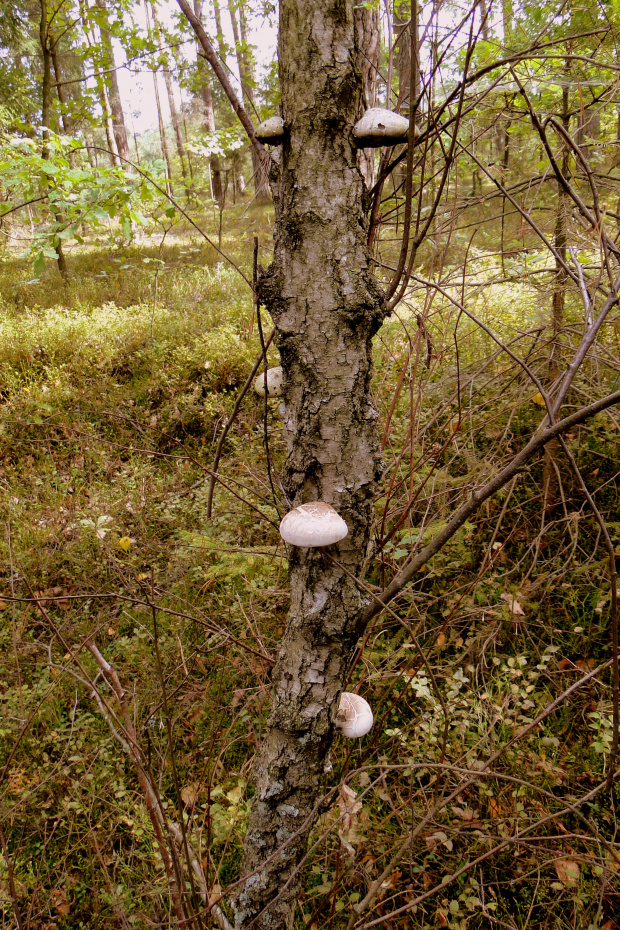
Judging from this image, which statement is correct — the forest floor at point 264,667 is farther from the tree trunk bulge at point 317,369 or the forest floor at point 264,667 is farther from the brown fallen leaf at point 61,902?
the tree trunk bulge at point 317,369

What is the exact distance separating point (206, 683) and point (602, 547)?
260 cm

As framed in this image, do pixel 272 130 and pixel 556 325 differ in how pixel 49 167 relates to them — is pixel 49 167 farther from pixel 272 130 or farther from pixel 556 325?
pixel 556 325

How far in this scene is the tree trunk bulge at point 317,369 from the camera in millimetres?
1225

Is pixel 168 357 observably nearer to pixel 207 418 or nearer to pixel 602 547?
pixel 207 418

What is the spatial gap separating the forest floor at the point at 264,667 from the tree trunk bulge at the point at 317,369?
197 mm

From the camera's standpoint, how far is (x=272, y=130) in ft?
4.08

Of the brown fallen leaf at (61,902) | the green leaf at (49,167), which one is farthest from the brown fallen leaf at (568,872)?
the green leaf at (49,167)

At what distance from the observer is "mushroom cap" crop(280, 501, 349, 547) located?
1.27 meters

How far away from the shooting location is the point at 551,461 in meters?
3.15

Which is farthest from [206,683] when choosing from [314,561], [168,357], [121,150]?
[121,150]

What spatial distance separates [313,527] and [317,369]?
1.43 feet

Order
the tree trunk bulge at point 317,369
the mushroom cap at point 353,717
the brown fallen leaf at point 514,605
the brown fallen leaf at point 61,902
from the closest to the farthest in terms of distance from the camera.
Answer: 1. the tree trunk bulge at point 317,369
2. the mushroom cap at point 353,717
3. the brown fallen leaf at point 61,902
4. the brown fallen leaf at point 514,605

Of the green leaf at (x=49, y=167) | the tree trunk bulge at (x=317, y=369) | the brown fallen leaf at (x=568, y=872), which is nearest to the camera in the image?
the tree trunk bulge at (x=317, y=369)

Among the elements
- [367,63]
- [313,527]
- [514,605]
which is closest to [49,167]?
[367,63]
